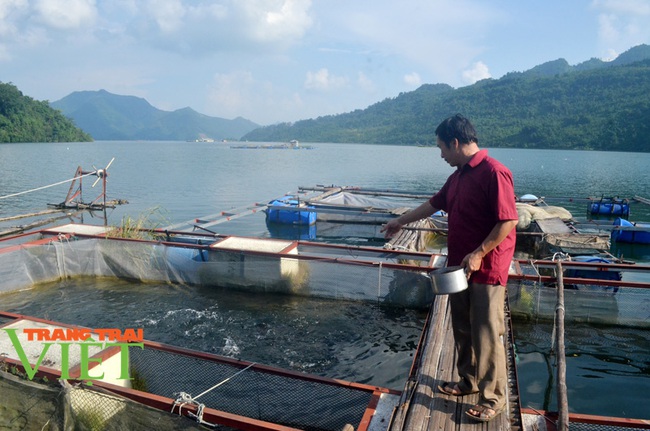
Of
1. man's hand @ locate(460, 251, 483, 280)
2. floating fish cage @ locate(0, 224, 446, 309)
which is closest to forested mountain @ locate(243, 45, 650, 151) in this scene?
floating fish cage @ locate(0, 224, 446, 309)

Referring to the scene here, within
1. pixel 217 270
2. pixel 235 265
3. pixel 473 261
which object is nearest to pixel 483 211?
pixel 473 261

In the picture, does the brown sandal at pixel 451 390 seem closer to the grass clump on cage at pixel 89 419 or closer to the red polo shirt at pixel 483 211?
the red polo shirt at pixel 483 211

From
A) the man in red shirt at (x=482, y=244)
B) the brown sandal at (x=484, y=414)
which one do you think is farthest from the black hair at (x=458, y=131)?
the brown sandal at (x=484, y=414)

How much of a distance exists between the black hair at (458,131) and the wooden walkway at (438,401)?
209 cm

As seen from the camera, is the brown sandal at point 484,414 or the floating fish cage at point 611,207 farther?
the floating fish cage at point 611,207

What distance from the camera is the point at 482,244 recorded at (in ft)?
10.6

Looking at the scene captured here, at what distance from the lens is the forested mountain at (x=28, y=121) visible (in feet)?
309

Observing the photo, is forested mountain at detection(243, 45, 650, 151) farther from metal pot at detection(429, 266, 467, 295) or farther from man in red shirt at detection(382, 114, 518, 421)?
metal pot at detection(429, 266, 467, 295)

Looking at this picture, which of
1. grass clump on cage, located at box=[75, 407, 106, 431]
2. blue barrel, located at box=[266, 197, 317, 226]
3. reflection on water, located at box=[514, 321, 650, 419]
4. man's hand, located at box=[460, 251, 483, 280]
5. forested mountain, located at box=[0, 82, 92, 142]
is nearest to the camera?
man's hand, located at box=[460, 251, 483, 280]

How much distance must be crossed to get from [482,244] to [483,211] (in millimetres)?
301

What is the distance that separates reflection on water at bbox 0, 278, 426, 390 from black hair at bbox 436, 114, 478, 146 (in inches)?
164

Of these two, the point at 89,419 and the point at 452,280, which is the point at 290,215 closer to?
the point at 89,419

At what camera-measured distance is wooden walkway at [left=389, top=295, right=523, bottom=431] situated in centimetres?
333

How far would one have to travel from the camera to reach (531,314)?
7742 mm
